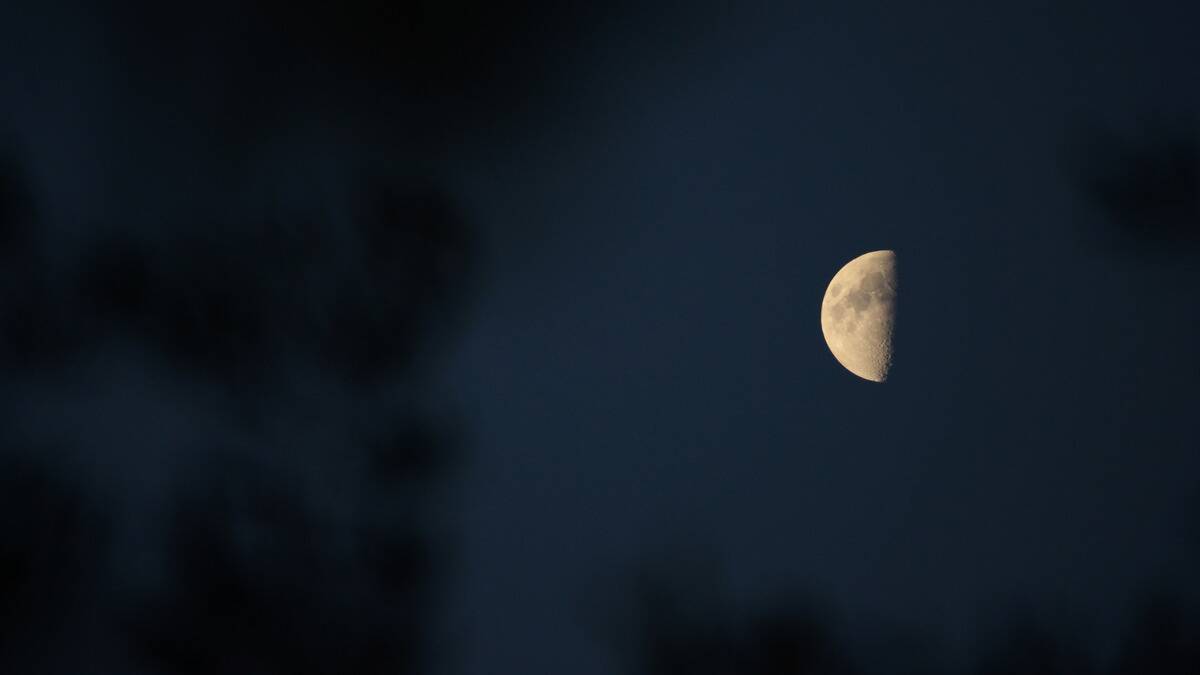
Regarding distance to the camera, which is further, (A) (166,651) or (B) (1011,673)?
(A) (166,651)

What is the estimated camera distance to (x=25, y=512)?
984 cm

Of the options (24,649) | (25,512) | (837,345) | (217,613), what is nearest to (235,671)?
(217,613)

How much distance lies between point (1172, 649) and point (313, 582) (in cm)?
976

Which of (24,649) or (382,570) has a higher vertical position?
(382,570)

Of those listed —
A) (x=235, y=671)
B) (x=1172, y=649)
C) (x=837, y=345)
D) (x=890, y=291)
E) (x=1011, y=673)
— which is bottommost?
(x=235, y=671)

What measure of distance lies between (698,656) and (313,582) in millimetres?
5019

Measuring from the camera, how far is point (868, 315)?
27.4ft

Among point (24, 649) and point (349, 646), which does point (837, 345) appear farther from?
point (24, 649)

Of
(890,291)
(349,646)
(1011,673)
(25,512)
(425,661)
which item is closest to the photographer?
(890,291)

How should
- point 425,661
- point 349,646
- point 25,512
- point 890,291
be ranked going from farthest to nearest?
point 349,646 → point 425,661 → point 25,512 → point 890,291

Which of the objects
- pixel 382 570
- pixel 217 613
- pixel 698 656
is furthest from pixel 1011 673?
pixel 217 613

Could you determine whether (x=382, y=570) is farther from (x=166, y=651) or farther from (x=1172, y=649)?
(x=1172, y=649)

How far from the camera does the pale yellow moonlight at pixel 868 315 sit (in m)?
8.35

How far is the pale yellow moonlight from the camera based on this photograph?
8352mm
